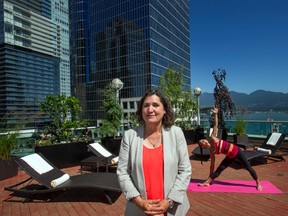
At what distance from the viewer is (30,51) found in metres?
121

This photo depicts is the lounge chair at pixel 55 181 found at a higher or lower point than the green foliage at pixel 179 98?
lower

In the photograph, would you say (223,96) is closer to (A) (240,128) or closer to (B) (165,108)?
(A) (240,128)

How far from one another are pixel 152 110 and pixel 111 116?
7.44 m

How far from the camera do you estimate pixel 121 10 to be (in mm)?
66312

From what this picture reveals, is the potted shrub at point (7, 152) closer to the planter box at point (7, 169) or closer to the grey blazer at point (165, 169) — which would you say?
the planter box at point (7, 169)

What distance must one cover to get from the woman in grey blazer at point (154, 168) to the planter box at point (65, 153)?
5.58 meters

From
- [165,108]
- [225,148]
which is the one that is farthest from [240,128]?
[165,108]

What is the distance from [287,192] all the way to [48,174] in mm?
4772

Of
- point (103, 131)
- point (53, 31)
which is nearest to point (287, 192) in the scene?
point (103, 131)

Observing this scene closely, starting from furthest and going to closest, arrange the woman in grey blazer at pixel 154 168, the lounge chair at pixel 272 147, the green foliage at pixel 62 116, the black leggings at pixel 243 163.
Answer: the green foliage at pixel 62 116
the lounge chair at pixel 272 147
the black leggings at pixel 243 163
the woman in grey blazer at pixel 154 168

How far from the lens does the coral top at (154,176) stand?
6.68 feet

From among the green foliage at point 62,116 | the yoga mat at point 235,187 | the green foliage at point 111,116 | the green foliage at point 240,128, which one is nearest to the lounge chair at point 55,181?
the yoga mat at point 235,187

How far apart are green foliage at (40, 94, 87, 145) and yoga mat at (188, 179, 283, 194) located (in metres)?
4.89

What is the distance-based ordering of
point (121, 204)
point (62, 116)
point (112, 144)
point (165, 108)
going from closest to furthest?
point (165, 108)
point (121, 204)
point (112, 144)
point (62, 116)
